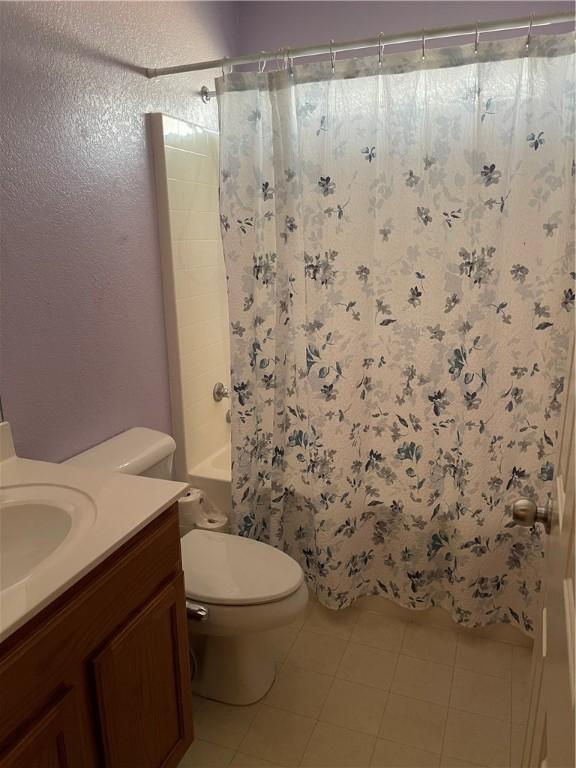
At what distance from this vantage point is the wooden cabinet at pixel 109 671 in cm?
91

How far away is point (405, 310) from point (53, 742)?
1.46 metres

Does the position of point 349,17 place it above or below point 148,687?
above

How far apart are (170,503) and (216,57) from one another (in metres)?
1.90

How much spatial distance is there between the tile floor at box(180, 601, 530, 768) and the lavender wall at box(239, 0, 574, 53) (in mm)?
2322

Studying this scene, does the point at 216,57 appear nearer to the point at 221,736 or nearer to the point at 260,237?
the point at 260,237

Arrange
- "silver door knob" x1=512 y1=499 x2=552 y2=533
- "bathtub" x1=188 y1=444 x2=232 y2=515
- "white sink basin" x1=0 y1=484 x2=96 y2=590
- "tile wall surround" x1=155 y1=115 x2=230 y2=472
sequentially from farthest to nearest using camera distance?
1. "bathtub" x1=188 y1=444 x2=232 y2=515
2. "tile wall surround" x1=155 y1=115 x2=230 y2=472
3. "white sink basin" x1=0 y1=484 x2=96 y2=590
4. "silver door knob" x1=512 y1=499 x2=552 y2=533

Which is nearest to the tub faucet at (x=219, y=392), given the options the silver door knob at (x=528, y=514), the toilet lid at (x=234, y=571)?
the toilet lid at (x=234, y=571)

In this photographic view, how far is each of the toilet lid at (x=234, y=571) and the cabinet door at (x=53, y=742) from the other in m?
0.58

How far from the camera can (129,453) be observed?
Answer: 5.57 feet

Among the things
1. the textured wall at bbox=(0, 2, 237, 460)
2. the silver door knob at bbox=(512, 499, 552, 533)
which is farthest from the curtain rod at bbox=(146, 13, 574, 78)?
the silver door knob at bbox=(512, 499, 552, 533)

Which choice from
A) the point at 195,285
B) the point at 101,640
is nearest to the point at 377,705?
the point at 101,640

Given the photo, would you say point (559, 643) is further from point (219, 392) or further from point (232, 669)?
point (219, 392)

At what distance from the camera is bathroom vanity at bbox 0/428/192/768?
0.91 meters

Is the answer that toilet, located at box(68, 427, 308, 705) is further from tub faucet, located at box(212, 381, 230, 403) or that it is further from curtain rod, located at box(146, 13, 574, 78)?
curtain rod, located at box(146, 13, 574, 78)
